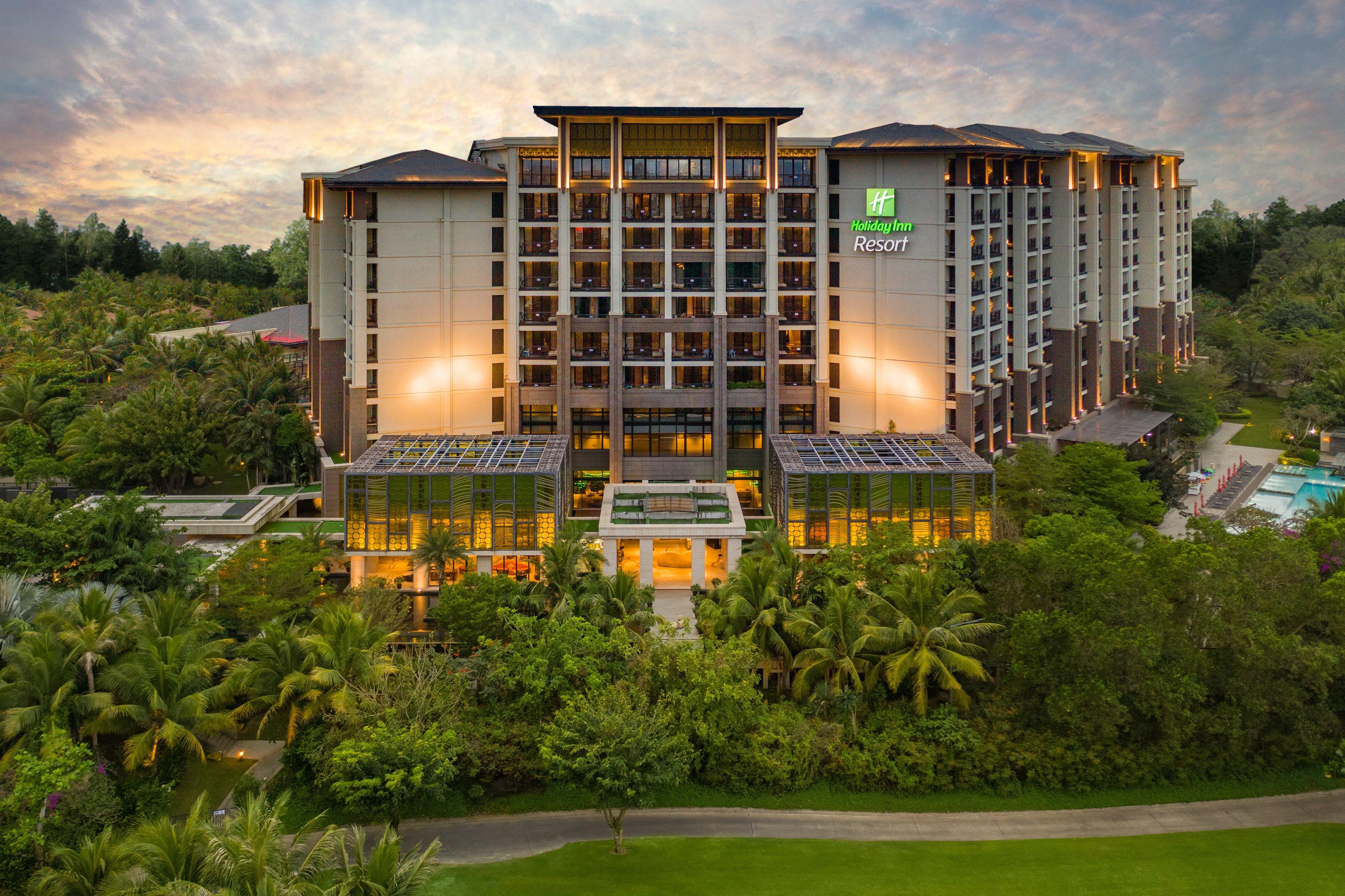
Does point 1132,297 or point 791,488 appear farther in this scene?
point 1132,297

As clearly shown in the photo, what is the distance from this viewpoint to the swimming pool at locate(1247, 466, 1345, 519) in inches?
2852

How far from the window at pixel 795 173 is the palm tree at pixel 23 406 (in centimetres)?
6013

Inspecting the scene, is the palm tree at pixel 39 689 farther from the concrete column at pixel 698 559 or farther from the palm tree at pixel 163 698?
the concrete column at pixel 698 559

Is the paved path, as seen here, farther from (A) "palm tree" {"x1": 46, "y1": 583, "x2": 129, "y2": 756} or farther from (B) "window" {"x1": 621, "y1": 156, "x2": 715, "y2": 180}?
(B) "window" {"x1": 621, "y1": 156, "x2": 715, "y2": 180}

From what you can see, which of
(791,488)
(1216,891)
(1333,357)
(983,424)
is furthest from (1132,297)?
(1216,891)

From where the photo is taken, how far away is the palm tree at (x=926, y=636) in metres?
41.3

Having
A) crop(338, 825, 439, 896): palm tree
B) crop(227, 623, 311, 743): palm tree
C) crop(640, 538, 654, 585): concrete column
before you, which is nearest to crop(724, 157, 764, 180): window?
crop(640, 538, 654, 585): concrete column

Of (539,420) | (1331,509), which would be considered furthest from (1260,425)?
(539,420)

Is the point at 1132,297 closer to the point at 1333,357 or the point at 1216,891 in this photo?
the point at 1333,357


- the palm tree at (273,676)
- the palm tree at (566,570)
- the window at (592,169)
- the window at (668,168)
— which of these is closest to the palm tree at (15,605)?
the palm tree at (273,676)

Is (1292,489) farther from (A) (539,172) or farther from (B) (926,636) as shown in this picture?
(A) (539,172)

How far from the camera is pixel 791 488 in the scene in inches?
2376

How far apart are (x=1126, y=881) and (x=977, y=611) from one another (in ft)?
42.7

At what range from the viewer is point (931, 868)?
3597 cm
